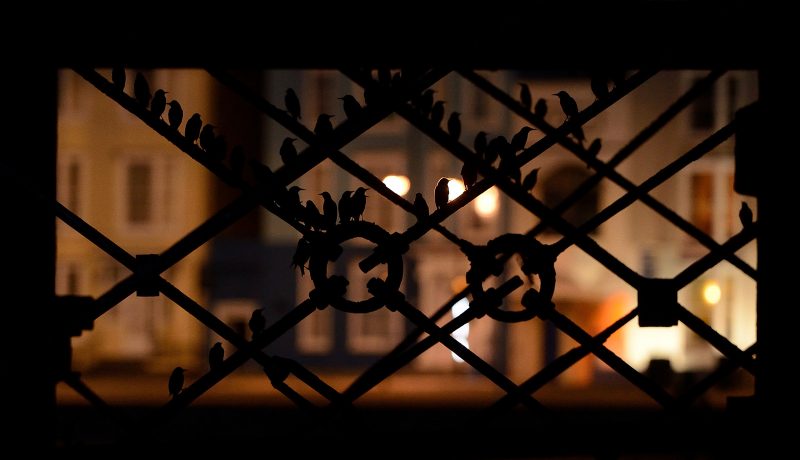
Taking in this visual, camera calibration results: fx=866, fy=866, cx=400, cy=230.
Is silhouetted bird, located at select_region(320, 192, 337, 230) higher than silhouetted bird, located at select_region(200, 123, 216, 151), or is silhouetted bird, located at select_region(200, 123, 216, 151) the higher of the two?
silhouetted bird, located at select_region(200, 123, 216, 151)

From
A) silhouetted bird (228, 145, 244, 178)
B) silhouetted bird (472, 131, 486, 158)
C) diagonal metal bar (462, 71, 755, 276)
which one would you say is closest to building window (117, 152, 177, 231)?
diagonal metal bar (462, 71, 755, 276)

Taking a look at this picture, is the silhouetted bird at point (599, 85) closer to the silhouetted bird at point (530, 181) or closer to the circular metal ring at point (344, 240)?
the silhouetted bird at point (530, 181)

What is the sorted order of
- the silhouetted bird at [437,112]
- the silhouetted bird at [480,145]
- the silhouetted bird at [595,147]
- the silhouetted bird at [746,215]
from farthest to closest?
the silhouetted bird at [595,147] < the silhouetted bird at [437,112] < the silhouetted bird at [480,145] < the silhouetted bird at [746,215]

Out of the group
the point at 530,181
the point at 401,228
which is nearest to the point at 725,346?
the point at 530,181

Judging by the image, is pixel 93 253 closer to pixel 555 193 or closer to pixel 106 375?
pixel 106 375

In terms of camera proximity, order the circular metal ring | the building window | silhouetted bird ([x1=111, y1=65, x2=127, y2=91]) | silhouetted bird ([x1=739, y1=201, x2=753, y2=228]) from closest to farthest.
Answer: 1. the circular metal ring
2. silhouetted bird ([x1=111, y1=65, x2=127, y2=91])
3. silhouetted bird ([x1=739, y1=201, x2=753, y2=228])
4. the building window

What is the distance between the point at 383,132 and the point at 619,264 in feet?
74.2

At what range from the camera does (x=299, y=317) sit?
6.63 ft

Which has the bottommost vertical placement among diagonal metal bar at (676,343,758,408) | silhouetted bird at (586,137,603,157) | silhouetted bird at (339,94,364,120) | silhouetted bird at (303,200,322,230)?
diagonal metal bar at (676,343,758,408)

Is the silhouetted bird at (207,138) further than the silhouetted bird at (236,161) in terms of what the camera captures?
No

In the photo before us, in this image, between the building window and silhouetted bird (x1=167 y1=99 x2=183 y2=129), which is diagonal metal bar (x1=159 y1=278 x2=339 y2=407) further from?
the building window

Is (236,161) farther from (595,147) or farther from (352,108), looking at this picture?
(595,147)

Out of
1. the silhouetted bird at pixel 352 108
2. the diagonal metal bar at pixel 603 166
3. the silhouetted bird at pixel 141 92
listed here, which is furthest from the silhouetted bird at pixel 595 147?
the silhouetted bird at pixel 141 92

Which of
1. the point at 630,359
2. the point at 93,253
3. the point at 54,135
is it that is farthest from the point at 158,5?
the point at 93,253
